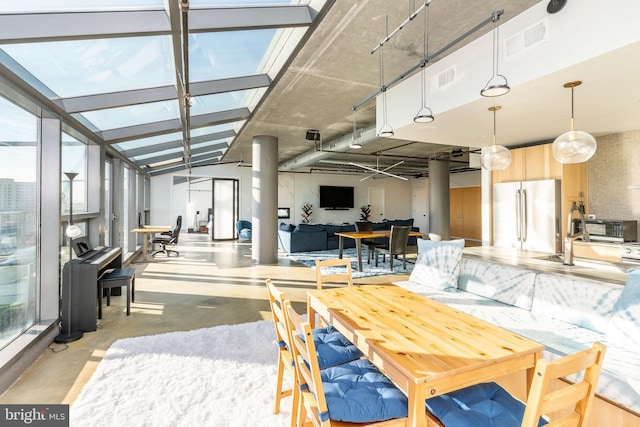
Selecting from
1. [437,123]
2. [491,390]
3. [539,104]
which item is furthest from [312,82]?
[491,390]

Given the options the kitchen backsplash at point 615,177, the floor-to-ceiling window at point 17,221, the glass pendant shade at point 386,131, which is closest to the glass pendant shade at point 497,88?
the glass pendant shade at point 386,131

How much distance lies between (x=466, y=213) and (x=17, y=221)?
1381 cm

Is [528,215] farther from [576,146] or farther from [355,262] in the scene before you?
[355,262]

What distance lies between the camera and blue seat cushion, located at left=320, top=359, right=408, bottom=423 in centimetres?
137

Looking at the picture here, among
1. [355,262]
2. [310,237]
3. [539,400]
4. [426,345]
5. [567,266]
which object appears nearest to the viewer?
[539,400]

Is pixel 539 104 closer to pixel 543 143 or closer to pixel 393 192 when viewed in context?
pixel 543 143

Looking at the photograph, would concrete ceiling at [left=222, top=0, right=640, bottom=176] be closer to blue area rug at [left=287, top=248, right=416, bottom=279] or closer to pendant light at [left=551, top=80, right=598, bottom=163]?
pendant light at [left=551, top=80, right=598, bottom=163]

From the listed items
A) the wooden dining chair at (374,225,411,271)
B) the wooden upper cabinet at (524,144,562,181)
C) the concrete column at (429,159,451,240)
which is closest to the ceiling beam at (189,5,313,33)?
the wooden upper cabinet at (524,144,562,181)

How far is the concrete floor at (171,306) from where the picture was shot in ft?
7.95

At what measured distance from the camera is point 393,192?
15562 mm

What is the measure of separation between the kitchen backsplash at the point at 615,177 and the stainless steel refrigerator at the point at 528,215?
→ 0.73 metres

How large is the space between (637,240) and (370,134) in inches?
165

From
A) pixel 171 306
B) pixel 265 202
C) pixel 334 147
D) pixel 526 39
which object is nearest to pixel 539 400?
pixel 526 39

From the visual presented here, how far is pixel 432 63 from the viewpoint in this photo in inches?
146
